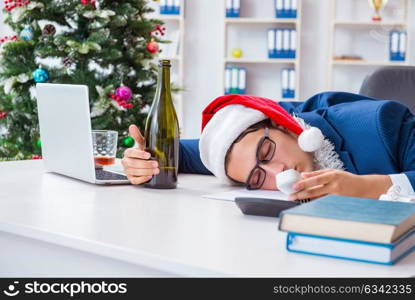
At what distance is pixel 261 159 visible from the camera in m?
1.40

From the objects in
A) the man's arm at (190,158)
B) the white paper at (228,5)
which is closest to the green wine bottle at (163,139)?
the man's arm at (190,158)

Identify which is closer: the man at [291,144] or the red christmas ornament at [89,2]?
the man at [291,144]

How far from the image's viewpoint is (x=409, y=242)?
0.85m

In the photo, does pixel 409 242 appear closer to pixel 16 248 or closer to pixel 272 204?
pixel 272 204

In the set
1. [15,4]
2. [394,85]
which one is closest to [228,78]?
[15,4]

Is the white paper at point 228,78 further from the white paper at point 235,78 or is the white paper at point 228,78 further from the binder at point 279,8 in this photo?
the binder at point 279,8

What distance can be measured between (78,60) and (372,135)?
2303 mm

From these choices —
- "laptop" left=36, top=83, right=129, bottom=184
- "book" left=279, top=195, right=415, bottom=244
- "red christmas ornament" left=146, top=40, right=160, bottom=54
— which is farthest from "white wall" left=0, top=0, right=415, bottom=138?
"book" left=279, top=195, right=415, bottom=244

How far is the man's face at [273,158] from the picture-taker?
1394 mm

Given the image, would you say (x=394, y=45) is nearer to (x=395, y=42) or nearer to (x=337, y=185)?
(x=395, y=42)

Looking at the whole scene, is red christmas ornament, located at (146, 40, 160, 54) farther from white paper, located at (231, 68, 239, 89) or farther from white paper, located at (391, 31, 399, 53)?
white paper, located at (391, 31, 399, 53)

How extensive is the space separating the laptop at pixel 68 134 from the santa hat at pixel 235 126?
227mm

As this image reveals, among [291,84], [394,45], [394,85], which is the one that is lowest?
[291,84]

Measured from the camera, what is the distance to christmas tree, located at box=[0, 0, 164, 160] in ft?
10.9
